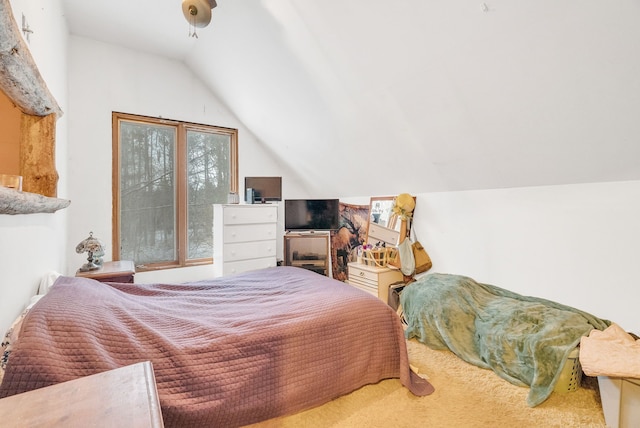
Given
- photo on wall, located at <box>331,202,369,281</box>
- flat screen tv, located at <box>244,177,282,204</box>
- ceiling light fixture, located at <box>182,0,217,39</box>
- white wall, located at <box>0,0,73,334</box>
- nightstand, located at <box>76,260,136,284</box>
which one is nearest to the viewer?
white wall, located at <box>0,0,73,334</box>

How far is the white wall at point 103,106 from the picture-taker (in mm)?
3062

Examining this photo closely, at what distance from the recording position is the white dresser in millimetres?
3410

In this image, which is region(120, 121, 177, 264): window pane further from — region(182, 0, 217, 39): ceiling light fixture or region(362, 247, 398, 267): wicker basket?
region(362, 247, 398, 267): wicker basket

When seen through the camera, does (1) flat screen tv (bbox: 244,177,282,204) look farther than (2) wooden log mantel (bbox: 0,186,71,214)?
Yes

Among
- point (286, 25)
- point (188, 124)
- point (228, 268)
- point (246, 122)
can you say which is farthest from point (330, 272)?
point (286, 25)

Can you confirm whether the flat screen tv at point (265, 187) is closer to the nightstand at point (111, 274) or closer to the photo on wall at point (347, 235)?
the photo on wall at point (347, 235)

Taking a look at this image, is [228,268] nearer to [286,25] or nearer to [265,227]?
[265,227]

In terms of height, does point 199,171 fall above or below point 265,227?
above

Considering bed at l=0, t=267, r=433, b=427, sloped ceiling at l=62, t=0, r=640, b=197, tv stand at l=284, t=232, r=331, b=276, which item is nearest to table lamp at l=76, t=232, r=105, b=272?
bed at l=0, t=267, r=433, b=427

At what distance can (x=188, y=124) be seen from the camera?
12.2 ft

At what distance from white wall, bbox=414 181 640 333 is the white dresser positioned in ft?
6.41

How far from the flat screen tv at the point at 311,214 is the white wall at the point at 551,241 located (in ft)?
4.44

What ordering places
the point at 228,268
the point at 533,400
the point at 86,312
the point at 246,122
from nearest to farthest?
the point at 86,312, the point at 533,400, the point at 228,268, the point at 246,122

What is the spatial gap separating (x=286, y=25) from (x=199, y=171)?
2262mm
